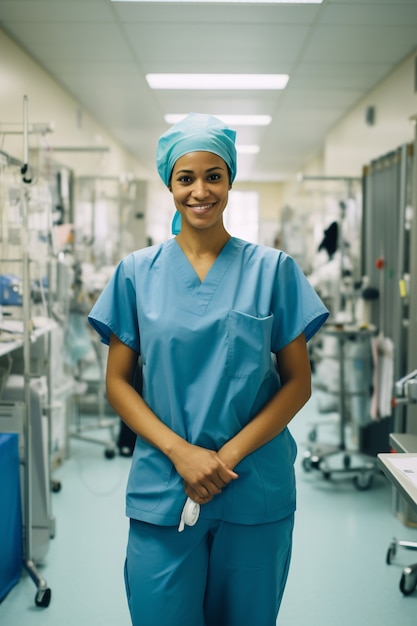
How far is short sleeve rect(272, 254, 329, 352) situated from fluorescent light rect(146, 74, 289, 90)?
328 cm

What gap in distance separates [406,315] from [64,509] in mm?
2069

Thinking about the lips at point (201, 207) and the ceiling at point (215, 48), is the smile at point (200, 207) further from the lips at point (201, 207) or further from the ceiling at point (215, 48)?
the ceiling at point (215, 48)

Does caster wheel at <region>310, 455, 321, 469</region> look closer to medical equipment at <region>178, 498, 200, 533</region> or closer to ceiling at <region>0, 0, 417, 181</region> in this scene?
ceiling at <region>0, 0, 417, 181</region>

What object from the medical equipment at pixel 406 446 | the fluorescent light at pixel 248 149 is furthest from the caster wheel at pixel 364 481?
the fluorescent light at pixel 248 149

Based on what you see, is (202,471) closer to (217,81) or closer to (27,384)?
(27,384)

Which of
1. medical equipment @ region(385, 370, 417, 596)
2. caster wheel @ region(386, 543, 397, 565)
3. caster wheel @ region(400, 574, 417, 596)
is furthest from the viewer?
caster wheel @ region(386, 543, 397, 565)

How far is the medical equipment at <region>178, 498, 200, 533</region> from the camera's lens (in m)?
1.23

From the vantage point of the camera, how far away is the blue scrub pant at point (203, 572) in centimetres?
124

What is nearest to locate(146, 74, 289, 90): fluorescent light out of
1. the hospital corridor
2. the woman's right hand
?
the hospital corridor

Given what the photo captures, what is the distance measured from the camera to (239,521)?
128cm

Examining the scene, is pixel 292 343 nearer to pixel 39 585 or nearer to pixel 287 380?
pixel 287 380

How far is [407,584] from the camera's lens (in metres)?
2.40

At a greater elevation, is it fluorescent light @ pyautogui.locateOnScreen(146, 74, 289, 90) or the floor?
fluorescent light @ pyautogui.locateOnScreen(146, 74, 289, 90)

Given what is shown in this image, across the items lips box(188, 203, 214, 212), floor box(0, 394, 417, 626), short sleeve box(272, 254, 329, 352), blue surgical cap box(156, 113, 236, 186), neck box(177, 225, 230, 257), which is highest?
blue surgical cap box(156, 113, 236, 186)
